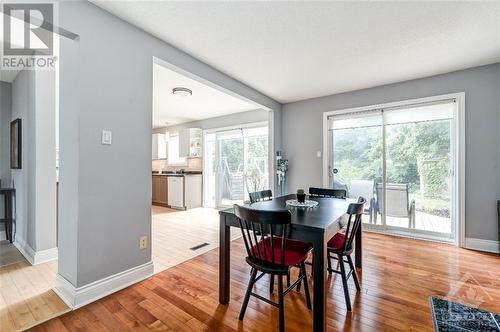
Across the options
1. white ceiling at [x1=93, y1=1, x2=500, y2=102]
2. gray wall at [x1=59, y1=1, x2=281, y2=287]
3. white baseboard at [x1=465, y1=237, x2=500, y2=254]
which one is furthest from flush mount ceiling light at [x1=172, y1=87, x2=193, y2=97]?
white baseboard at [x1=465, y1=237, x2=500, y2=254]

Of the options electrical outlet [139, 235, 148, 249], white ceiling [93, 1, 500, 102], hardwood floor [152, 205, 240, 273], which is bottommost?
hardwood floor [152, 205, 240, 273]

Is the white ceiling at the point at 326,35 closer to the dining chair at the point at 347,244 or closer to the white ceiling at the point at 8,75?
the dining chair at the point at 347,244

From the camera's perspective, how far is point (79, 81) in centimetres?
179

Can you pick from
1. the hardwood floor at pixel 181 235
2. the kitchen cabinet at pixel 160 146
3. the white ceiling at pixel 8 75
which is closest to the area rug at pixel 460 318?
the hardwood floor at pixel 181 235

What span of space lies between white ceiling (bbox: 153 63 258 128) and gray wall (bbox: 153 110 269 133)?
0.14 metres

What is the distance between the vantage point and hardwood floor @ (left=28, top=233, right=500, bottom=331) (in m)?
1.58

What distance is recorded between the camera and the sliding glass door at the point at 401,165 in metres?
3.34

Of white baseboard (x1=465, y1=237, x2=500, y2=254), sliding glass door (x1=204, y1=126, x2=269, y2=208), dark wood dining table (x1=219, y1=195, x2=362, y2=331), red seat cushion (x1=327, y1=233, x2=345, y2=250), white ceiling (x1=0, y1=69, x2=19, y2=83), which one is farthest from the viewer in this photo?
sliding glass door (x1=204, y1=126, x2=269, y2=208)

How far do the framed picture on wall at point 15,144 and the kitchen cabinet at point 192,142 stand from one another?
3.42 m

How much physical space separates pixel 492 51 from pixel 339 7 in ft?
7.30

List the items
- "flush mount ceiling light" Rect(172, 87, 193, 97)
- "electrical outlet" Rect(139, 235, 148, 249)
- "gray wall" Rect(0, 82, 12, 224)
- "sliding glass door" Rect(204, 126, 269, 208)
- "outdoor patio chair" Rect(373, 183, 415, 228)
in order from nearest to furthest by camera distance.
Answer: "electrical outlet" Rect(139, 235, 148, 249), "gray wall" Rect(0, 82, 12, 224), "outdoor patio chair" Rect(373, 183, 415, 228), "flush mount ceiling light" Rect(172, 87, 193, 97), "sliding glass door" Rect(204, 126, 269, 208)

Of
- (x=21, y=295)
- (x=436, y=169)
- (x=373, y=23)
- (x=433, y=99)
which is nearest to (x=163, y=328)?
(x=21, y=295)

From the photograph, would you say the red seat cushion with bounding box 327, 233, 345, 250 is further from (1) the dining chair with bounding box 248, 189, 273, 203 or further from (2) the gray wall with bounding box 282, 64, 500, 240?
(2) the gray wall with bounding box 282, 64, 500, 240

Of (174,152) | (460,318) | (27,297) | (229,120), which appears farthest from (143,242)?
(174,152)
